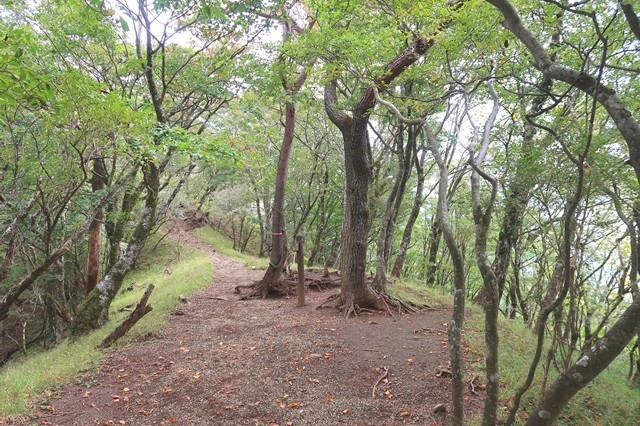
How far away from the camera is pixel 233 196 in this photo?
819 inches

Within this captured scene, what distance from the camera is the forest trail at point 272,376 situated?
4238mm

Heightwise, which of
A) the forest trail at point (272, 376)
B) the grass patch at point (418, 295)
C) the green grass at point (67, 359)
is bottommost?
the green grass at point (67, 359)

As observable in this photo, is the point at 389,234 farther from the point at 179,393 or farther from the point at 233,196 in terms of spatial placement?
the point at 233,196

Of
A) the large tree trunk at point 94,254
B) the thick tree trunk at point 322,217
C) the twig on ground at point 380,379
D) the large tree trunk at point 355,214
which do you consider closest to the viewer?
the twig on ground at point 380,379

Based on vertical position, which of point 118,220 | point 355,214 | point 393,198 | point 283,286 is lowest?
point 283,286

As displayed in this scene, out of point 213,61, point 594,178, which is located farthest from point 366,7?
point 594,178

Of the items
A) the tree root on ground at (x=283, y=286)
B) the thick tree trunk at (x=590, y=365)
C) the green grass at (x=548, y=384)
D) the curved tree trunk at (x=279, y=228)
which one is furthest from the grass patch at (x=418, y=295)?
the thick tree trunk at (x=590, y=365)

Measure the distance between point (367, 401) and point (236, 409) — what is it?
1597 millimetres

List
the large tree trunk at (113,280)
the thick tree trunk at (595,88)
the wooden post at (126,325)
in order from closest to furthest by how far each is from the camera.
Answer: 1. the thick tree trunk at (595,88)
2. the wooden post at (126,325)
3. the large tree trunk at (113,280)

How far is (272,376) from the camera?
16.9ft

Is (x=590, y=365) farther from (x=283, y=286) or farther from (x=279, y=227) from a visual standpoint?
(x=283, y=286)

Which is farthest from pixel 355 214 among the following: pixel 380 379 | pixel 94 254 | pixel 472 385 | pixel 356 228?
pixel 94 254

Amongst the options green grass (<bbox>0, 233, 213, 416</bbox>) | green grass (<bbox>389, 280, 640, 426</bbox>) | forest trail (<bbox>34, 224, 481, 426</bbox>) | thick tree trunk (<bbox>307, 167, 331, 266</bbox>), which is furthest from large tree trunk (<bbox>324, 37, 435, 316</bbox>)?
thick tree trunk (<bbox>307, 167, 331, 266</bbox>)

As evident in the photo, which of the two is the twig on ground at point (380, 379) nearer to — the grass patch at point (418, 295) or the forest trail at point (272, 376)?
the forest trail at point (272, 376)
